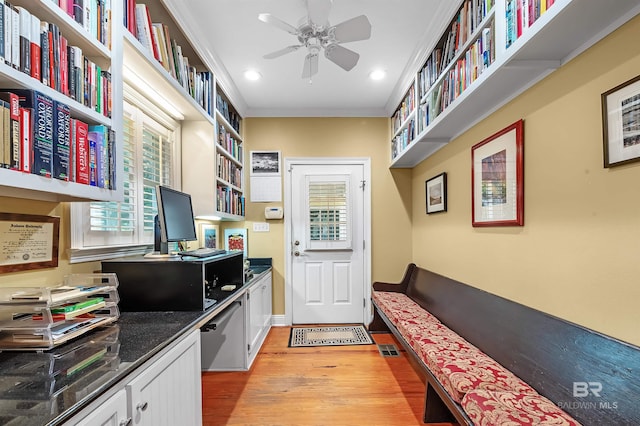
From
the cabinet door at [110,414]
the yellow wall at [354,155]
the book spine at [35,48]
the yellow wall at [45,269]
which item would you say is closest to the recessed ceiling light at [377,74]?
the yellow wall at [354,155]

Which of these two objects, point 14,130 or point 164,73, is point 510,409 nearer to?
point 14,130

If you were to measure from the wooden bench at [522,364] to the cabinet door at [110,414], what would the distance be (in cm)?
128

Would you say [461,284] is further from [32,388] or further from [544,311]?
[32,388]

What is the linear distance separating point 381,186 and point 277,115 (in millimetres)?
1585

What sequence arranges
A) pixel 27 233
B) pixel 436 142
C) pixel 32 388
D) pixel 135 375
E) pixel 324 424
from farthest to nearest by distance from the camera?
pixel 436 142
pixel 324 424
pixel 27 233
pixel 135 375
pixel 32 388

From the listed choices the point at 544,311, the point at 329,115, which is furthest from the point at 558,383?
the point at 329,115

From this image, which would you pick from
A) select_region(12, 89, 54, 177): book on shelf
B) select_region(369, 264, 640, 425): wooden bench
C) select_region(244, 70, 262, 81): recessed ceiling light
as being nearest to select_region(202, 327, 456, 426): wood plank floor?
select_region(369, 264, 640, 425): wooden bench

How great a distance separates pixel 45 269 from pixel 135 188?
0.88 m

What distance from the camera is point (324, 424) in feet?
6.34


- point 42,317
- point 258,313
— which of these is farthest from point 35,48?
point 258,313

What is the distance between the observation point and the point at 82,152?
1.19 meters

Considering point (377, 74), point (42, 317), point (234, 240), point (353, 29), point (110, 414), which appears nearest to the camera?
point (110, 414)

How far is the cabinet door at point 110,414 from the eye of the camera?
813 millimetres

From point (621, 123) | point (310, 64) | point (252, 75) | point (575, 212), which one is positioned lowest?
point (575, 212)
